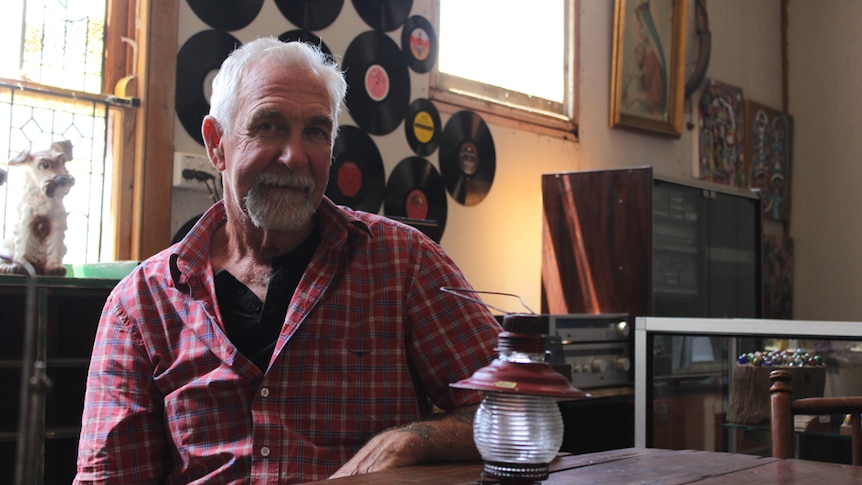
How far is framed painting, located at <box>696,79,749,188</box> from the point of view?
20.0 feet

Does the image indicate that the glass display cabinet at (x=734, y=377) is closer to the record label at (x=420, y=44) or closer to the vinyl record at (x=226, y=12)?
the record label at (x=420, y=44)

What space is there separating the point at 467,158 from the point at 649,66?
67.8 inches

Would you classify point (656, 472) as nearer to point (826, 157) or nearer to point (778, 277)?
point (778, 277)

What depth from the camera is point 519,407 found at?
3.69 feet

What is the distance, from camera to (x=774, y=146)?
6.92 metres

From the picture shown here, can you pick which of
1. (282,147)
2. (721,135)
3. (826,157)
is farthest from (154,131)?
(826,157)

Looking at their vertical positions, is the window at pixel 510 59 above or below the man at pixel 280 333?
above

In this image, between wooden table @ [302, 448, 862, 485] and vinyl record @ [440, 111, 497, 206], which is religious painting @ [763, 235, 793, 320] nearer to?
vinyl record @ [440, 111, 497, 206]

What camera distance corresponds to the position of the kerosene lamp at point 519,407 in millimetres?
1085

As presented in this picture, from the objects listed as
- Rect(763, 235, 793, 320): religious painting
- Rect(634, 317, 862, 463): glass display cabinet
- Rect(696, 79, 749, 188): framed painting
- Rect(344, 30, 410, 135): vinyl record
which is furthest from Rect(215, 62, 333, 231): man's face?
Rect(763, 235, 793, 320): religious painting

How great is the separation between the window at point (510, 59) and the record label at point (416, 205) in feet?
1.51

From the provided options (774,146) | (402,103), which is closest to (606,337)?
(402,103)

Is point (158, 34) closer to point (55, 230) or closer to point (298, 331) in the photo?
point (55, 230)

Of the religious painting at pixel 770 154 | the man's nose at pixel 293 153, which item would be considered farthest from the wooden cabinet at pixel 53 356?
the religious painting at pixel 770 154
